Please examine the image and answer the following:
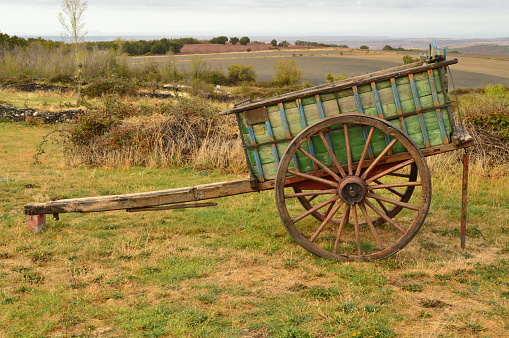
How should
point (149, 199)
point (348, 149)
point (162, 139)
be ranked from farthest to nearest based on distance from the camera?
point (162, 139), point (149, 199), point (348, 149)

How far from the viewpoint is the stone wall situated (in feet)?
69.4

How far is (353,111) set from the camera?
17.8 ft

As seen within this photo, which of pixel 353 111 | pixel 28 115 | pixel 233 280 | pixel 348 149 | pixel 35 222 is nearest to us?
pixel 233 280

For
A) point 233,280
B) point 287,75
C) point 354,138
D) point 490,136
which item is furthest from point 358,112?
point 287,75

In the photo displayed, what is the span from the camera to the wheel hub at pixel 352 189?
536cm

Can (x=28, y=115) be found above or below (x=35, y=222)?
above

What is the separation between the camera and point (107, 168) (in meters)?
12.1

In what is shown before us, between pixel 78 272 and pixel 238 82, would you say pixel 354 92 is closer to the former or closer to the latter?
pixel 78 272

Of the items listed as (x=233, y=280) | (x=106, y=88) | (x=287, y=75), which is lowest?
(x=233, y=280)

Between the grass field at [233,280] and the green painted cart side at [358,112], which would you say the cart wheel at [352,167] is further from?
the grass field at [233,280]

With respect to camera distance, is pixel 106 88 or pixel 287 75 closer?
pixel 106 88

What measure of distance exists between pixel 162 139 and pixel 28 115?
1133cm

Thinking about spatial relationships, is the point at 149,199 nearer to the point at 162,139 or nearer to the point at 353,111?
the point at 353,111

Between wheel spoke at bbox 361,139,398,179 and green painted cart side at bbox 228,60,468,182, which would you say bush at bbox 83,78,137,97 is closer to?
green painted cart side at bbox 228,60,468,182
